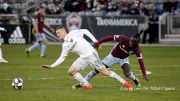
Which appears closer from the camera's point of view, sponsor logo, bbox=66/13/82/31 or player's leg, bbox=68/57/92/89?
player's leg, bbox=68/57/92/89

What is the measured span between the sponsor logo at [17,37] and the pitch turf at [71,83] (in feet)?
25.7

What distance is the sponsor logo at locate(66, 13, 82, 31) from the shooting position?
4528cm

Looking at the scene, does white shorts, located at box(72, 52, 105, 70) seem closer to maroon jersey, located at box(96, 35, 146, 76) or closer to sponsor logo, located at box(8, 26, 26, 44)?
maroon jersey, located at box(96, 35, 146, 76)

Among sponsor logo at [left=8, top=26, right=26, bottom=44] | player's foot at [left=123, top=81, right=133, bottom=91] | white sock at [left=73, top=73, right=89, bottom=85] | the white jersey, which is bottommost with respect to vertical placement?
sponsor logo at [left=8, top=26, right=26, bottom=44]

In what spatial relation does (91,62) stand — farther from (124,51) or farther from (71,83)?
(71,83)

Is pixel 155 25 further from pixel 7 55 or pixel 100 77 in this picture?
pixel 100 77

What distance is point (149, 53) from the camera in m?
38.8

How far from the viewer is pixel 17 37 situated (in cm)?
4484

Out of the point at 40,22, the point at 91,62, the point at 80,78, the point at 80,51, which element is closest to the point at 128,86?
the point at 91,62

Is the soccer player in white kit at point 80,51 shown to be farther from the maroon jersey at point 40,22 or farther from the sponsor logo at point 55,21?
the sponsor logo at point 55,21

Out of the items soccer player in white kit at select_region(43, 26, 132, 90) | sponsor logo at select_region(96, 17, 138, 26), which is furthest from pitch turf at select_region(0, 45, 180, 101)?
sponsor logo at select_region(96, 17, 138, 26)

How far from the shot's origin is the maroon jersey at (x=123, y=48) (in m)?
20.3

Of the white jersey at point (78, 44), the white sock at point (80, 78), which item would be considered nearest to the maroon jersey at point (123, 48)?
the white jersey at point (78, 44)

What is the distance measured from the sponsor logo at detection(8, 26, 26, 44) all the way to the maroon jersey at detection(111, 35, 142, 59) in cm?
2440
